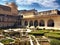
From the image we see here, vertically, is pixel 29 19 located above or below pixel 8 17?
below

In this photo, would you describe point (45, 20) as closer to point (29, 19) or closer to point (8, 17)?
point (29, 19)

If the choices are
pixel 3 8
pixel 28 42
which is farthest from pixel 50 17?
pixel 28 42

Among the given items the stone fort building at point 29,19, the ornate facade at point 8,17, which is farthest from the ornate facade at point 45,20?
the ornate facade at point 8,17

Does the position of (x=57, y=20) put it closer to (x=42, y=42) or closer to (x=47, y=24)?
(x=47, y=24)

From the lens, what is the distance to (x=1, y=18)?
34.9m

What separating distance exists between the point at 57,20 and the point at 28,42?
1758 cm

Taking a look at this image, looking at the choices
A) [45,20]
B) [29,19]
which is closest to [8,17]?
[29,19]

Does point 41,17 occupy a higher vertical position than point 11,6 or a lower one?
lower

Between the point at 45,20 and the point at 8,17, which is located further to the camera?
the point at 8,17

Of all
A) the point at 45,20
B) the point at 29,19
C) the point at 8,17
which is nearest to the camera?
the point at 45,20

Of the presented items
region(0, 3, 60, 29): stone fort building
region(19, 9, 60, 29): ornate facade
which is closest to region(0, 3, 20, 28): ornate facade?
region(0, 3, 60, 29): stone fort building

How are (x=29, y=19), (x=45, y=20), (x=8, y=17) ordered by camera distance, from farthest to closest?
1. (x=29, y=19)
2. (x=8, y=17)
3. (x=45, y=20)

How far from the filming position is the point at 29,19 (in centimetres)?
3734

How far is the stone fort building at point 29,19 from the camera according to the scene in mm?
32422
